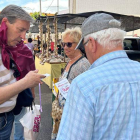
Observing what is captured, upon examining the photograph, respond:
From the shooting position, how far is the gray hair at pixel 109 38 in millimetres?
833

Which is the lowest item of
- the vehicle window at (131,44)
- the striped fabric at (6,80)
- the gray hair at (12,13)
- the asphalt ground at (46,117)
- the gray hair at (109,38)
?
the asphalt ground at (46,117)

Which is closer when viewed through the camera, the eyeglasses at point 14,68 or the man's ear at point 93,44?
the man's ear at point 93,44

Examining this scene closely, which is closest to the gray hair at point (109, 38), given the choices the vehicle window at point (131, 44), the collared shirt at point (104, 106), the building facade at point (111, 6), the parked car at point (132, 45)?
the collared shirt at point (104, 106)

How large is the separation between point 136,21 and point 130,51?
253 centimetres

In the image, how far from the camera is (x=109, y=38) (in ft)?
2.73

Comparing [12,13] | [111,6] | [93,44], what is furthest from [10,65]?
[111,6]

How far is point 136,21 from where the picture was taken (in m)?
4.88

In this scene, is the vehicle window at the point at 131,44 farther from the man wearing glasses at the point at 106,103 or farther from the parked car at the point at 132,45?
the man wearing glasses at the point at 106,103

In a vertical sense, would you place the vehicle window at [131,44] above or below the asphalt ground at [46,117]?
above

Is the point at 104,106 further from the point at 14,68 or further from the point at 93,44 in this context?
the point at 14,68

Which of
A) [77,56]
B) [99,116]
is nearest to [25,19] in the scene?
[77,56]

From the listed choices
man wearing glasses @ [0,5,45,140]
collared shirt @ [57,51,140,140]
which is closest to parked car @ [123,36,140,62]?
man wearing glasses @ [0,5,45,140]

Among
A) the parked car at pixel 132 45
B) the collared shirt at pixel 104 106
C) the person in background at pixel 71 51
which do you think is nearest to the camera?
the collared shirt at pixel 104 106

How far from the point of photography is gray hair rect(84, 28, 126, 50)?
0.83 m
